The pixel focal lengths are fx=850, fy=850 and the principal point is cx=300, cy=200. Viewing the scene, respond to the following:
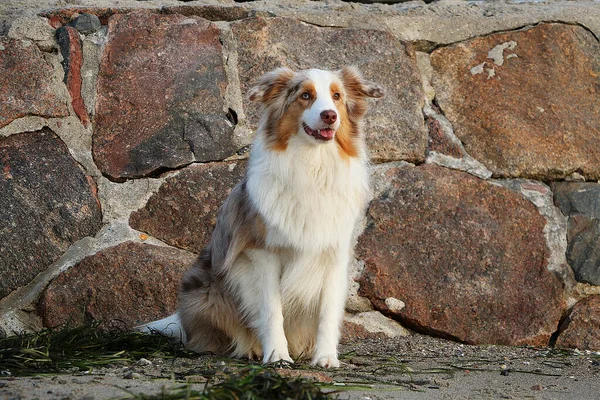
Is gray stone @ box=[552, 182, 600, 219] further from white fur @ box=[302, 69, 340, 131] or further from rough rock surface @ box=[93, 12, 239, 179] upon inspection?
rough rock surface @ box=[93, 12, 239, 179]

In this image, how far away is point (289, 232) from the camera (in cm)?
363

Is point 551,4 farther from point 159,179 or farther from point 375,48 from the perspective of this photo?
point 159,179

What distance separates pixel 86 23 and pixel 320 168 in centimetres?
146

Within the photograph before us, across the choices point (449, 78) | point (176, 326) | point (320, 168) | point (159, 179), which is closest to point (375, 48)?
point (449, 78)

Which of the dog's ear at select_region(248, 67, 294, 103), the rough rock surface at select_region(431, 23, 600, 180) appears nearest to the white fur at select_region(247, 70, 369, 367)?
the dog's ear at select_region(248, 67, 294, 103)

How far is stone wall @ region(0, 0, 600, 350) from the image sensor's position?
4043 mm

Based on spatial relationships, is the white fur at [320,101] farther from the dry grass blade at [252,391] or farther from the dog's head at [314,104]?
the dry grass blade at [252,391]

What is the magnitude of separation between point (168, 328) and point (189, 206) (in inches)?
23.8

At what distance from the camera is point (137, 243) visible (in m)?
4.11

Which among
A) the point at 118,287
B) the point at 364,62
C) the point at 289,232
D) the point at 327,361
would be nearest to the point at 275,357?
the point at 327,361

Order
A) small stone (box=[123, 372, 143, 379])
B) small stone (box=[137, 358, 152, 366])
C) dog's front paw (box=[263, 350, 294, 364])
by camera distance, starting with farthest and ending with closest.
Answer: dog's front paw (box=[263, 350, 294, 364])
small stone (box=[137, 358, 152, 366])
small stone (box=[123, 372, 143, 379])

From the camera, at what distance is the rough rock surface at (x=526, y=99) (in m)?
4.46

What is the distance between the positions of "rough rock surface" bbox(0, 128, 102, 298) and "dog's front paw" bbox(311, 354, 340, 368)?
1.27 metres

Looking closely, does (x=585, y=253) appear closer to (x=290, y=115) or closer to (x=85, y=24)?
(x=290, y=115)
